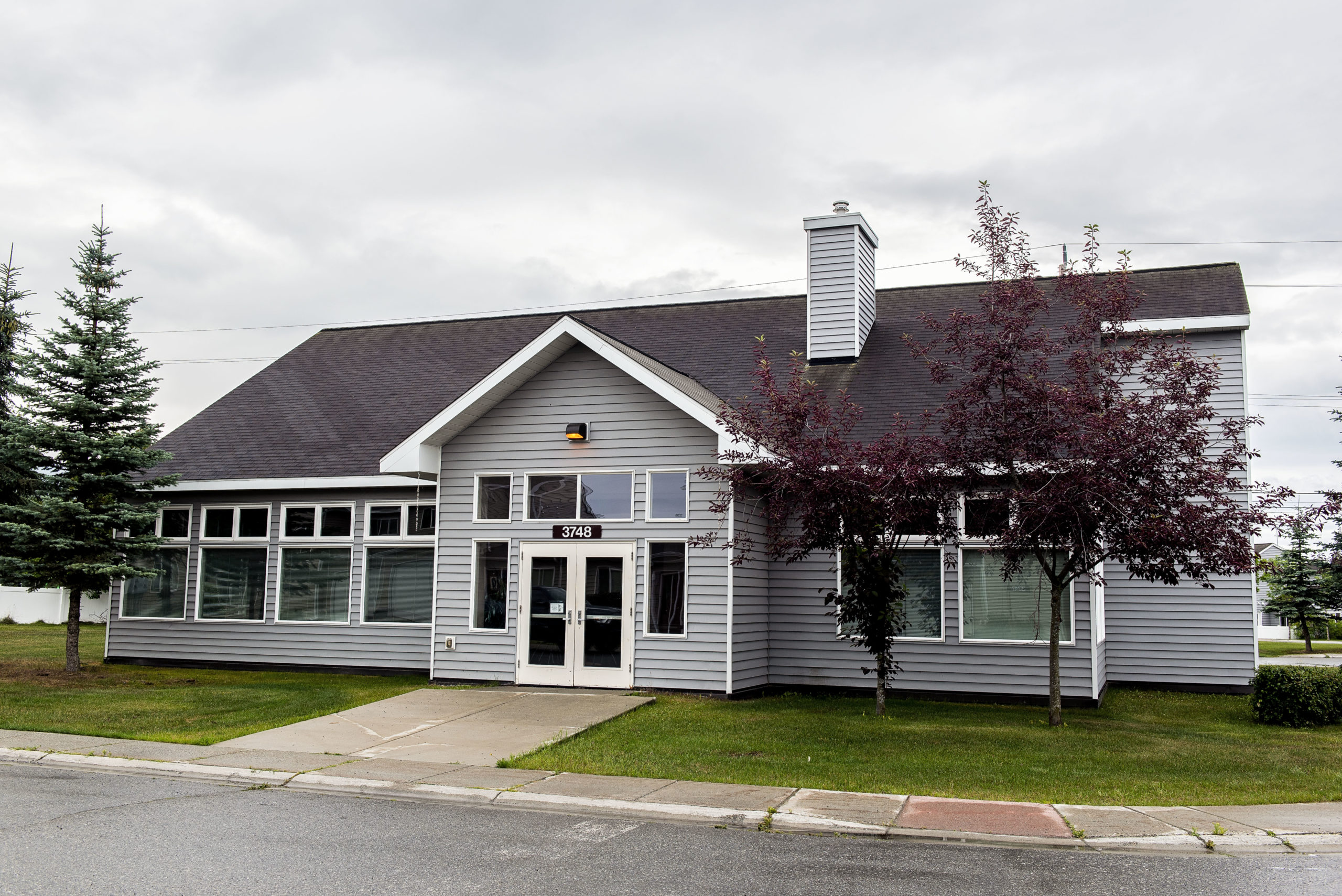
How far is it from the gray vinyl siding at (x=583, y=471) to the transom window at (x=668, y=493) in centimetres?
9

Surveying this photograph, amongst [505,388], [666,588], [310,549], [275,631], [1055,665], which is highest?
[505,388]

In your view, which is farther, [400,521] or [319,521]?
[319,521]

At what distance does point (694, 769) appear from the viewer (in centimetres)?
1038

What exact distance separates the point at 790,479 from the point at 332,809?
6.34 meters

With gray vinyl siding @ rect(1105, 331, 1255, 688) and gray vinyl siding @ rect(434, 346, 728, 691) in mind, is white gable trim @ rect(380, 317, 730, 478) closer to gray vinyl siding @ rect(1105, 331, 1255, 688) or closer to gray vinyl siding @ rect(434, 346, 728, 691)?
gray vinyl siding @ rect(434, 346, 728, 691)

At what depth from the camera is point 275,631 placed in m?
19.2

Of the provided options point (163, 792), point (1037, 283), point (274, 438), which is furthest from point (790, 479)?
point (274, 438)

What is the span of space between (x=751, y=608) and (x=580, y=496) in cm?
301

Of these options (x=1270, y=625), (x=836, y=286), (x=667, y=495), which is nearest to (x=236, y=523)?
(x=667, y=495)

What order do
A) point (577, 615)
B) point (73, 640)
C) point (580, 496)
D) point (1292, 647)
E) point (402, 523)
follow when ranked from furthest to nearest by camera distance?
point (1292, 647), point (402, 523), point (73, 640), point (580, 496), point (577, 615)

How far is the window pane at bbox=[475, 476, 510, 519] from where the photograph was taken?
16.6 meters

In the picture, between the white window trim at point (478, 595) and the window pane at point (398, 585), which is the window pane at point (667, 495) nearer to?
the white window trim at point (478, 595)

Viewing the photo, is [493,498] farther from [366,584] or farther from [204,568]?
[204,568]

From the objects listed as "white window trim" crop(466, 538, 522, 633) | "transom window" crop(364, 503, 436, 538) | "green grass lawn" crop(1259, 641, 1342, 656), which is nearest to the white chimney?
"white window trim" crop(466, 538, 522, 633)
